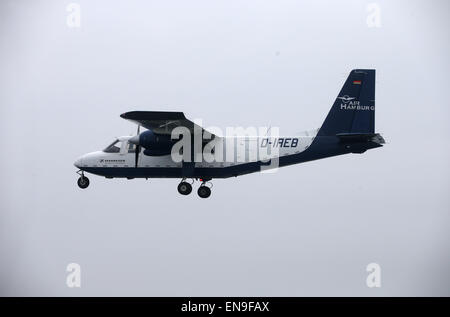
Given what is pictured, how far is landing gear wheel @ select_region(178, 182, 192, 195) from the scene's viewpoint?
44094mm

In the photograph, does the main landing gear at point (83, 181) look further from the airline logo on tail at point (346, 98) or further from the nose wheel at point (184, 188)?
the airline logo on tail at point (346, 98)

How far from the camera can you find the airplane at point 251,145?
42750 mm

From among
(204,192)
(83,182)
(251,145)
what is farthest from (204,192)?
(83,182)

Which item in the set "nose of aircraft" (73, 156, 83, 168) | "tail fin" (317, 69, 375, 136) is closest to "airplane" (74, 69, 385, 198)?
"tail fin" (317, 69, 375, 136)

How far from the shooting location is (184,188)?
4409cm

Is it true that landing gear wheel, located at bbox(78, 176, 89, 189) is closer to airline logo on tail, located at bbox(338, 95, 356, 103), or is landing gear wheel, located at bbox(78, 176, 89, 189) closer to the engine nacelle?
the engine nacelle

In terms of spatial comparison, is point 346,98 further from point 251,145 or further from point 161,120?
point 161,120

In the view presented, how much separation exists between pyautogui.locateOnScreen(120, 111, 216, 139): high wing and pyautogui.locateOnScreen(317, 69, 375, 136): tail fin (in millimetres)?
5733

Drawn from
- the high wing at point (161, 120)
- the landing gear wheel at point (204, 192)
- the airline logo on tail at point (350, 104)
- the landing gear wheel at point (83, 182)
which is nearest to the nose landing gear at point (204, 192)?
the landing gear wheel at point (204, 192)

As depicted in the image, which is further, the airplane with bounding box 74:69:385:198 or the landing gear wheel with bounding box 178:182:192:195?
the landing gear wheel with bounding box 178:182:192:195

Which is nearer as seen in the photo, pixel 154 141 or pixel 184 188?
pixel 154 141

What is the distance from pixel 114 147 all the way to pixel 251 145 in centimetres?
668
